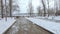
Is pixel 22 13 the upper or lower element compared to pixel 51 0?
lower

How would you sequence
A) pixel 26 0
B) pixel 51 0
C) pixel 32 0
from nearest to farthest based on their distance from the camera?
1. pixel 51 0
2. pixel 32 0
3. pixel 26 0

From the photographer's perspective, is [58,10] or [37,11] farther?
[37,11]

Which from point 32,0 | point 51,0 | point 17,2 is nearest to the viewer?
point 51,0

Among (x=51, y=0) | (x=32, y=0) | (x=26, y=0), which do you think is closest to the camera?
(x=51, y=0)

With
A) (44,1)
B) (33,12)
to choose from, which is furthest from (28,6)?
(44,1)

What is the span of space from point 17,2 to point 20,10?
316 cm

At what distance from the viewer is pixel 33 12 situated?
151 feet

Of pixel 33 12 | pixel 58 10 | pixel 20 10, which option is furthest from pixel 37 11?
pixel 58 10

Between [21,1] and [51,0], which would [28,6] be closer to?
[21,1]

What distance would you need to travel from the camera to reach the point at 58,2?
108 feet

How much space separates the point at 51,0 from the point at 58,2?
2036mm

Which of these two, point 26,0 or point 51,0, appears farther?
point 26,0

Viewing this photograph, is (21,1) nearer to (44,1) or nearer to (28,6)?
(28,6)

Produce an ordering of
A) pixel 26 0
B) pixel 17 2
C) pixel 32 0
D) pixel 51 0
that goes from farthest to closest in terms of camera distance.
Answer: pixel 17 2 < pixel 26 0 < pixel 32 0 < pixel 51 0
